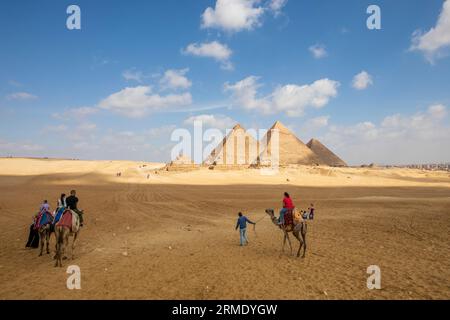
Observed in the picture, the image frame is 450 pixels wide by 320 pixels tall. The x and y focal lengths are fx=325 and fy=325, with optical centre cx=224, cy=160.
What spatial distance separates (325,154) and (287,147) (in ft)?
94.4

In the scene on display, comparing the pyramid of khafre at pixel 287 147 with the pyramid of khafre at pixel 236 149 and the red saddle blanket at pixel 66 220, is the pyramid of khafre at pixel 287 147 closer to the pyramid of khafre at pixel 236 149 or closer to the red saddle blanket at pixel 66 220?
the pyramid of khafre at pixel 236 149

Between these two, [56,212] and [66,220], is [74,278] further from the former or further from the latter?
[56,212]

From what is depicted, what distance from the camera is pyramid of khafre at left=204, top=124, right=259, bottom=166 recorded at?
235ft

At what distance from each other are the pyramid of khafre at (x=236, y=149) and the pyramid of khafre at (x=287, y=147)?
4.78 m

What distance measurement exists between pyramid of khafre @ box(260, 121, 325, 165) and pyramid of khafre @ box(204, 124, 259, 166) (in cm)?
478

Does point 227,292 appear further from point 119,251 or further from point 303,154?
point 303,154

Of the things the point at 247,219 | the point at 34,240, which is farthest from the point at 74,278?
the point at 247,219

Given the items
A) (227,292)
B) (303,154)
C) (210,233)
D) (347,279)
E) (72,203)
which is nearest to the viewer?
(227,292)

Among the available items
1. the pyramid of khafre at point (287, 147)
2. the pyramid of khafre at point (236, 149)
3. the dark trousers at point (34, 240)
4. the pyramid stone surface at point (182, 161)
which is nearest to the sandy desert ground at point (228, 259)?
the dark trousers at point (34, 240)

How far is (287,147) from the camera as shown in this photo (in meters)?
87.0

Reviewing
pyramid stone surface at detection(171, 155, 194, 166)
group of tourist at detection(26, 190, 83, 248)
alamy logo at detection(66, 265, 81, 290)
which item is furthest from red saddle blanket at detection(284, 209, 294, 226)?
pyramid stone surface at detection(171, 155, 194, 166)

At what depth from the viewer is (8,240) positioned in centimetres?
1184
